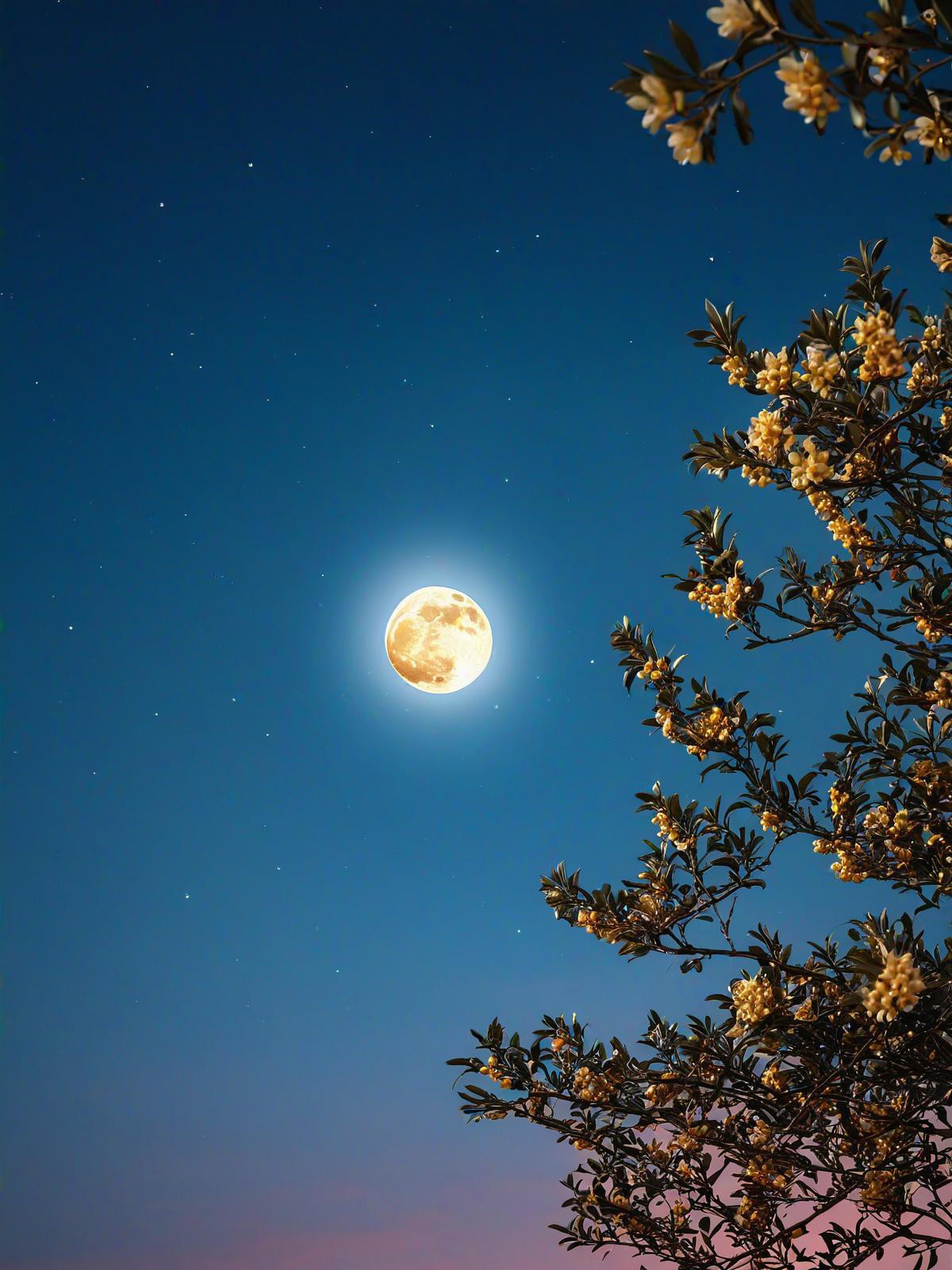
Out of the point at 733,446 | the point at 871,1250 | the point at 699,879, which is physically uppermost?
the point at 733,446

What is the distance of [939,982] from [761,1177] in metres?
1.31

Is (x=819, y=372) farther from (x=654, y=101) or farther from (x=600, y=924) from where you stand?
(x=600, y=924)

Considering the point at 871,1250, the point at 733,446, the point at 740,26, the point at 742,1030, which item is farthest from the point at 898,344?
the point at 871,1250

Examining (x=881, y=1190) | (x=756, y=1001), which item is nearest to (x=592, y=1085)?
(x=756, y=1001)

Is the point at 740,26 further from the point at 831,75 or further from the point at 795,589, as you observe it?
the point at 795,589

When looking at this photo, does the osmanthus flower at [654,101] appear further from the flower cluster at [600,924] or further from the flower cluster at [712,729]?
the flower cluster at [600,924]

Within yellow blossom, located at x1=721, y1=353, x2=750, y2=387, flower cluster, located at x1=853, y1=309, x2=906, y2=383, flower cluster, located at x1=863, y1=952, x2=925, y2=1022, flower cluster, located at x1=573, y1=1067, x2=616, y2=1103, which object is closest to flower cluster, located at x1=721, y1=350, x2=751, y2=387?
yellow blossom, located at x1=721, y1=353, x2=750, y2=387

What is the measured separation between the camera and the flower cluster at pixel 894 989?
2732 mm

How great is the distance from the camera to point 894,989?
275 cm

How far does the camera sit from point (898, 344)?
2.81 metres

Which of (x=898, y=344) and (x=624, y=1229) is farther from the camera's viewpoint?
(x=624, y=1229)

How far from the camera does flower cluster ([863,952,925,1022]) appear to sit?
2732 millimetres

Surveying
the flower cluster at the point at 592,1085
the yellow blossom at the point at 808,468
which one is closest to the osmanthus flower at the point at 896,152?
the yellow blossom at the point at 808,468

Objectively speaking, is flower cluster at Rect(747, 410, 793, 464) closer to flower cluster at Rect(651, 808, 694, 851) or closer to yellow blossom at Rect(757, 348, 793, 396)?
yellow blossom at Rect(757, 348, 793, 396)
